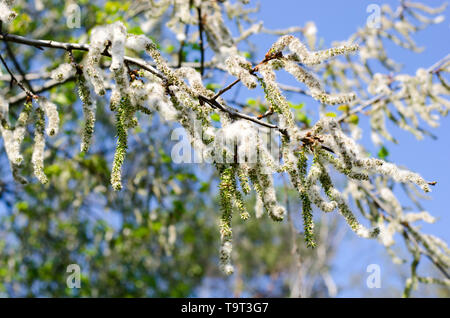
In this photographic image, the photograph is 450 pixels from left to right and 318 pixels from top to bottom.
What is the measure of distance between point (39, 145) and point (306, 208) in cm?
129

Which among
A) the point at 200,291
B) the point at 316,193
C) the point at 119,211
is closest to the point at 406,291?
the point at 316,193

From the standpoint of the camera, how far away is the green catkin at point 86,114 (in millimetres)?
1839

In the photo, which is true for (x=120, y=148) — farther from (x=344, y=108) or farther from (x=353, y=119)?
(x=353, y=119)

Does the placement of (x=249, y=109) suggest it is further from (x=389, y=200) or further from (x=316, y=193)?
(x=316, y=193)

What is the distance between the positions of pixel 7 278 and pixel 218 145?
23.1 ft

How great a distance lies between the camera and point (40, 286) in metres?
7.71

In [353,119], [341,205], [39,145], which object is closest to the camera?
[341,205]

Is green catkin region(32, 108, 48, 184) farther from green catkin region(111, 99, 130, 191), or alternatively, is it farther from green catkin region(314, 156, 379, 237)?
green catkin region(314, 156, 379, 237)

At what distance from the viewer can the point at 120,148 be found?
1706 millimetres

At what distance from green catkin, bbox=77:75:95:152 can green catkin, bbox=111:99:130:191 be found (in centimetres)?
13

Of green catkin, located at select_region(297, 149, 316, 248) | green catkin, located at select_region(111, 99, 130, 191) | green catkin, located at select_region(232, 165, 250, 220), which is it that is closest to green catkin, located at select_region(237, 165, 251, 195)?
green catkin, located at select_region(232, 165, 250, 220)

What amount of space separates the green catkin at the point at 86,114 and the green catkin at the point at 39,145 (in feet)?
0.82

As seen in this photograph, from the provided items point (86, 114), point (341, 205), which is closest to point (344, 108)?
point (341, 205)

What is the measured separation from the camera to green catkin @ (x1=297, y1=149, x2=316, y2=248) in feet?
5.44
